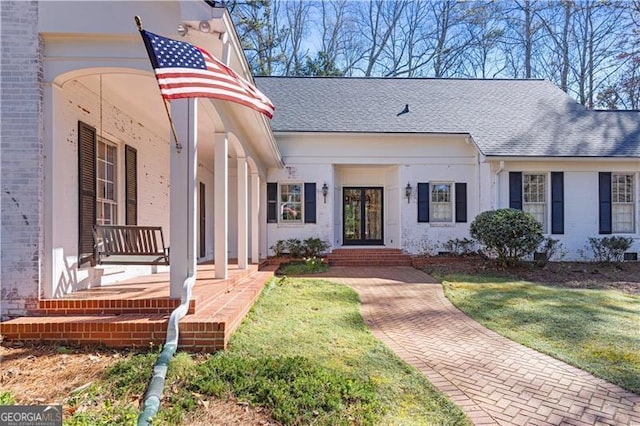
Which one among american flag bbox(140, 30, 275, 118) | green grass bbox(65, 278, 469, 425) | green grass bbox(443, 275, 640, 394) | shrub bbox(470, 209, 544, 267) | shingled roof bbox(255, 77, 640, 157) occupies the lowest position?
green grass bbox(443, 275, 640, 394)

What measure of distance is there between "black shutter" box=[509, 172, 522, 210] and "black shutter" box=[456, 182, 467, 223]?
4.45ft

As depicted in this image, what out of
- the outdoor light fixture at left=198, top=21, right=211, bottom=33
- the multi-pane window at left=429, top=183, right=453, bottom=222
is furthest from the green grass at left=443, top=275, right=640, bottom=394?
the outdoor light fixture at left=198, top=21, right=211, bottom=33

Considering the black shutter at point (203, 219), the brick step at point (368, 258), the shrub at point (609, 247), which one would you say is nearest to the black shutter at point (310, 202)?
the brick step at point (368, 258)

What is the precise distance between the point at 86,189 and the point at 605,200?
13955 millimetres

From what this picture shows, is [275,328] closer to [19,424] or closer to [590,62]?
[19,424]

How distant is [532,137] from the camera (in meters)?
12.0

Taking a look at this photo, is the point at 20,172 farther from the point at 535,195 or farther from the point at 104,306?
the point at 535,195

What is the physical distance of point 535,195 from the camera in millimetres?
11641

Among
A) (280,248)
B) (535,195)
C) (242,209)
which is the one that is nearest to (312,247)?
(280,248)

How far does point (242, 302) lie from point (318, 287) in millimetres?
2831

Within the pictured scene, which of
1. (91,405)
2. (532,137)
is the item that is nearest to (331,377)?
(91,405)

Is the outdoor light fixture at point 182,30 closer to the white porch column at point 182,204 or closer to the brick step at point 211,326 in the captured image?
the white porch column at point 182,204

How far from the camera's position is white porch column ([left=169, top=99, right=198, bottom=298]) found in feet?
13.4

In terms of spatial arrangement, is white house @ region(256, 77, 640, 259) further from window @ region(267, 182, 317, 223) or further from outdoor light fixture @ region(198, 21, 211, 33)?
outdoor light fixture @ region(198, 21, 211, 33)
